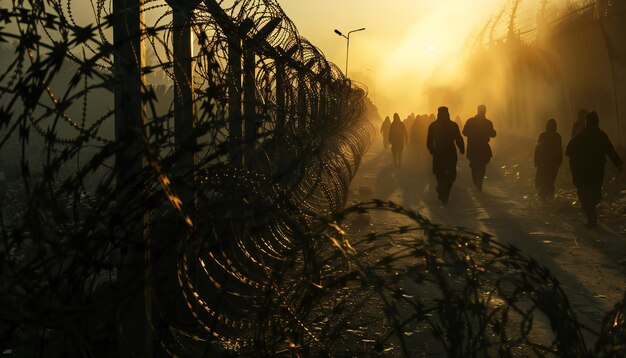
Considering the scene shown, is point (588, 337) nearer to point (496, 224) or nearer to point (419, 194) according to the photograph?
point (496, 224)

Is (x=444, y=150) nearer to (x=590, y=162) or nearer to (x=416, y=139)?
(x=590, y=162)


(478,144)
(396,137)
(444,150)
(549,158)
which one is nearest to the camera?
(549,158)

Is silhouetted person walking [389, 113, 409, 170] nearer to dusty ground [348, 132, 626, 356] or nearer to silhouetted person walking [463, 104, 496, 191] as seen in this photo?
dusty ground [348, 132, 626, 356]

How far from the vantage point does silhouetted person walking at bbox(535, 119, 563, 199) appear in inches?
508

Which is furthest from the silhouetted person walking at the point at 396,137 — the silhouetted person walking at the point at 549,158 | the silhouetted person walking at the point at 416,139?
the silhouetted person walking at the point at 549,158

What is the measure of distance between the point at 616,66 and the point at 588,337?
12.3 metres

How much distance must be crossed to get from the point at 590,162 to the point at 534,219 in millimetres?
1081

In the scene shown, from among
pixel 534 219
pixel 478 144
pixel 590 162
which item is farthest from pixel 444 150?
pixel 590 162

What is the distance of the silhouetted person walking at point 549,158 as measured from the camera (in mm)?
12891

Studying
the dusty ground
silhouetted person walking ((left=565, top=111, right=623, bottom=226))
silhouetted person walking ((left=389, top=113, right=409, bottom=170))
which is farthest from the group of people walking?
silhouetted person walking ((left=389, top=113, right=409, bottom=170))

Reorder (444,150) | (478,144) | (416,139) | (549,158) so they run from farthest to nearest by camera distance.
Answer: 1. (416,139)
2. (478,144)
3. (444,150)
4. (549,158)

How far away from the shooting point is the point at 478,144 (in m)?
14.2

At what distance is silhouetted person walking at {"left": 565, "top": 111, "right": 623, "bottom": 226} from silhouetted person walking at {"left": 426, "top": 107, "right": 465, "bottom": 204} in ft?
8.06

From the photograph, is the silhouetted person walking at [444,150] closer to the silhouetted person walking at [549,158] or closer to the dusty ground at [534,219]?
the dusty ground at [534,219]
